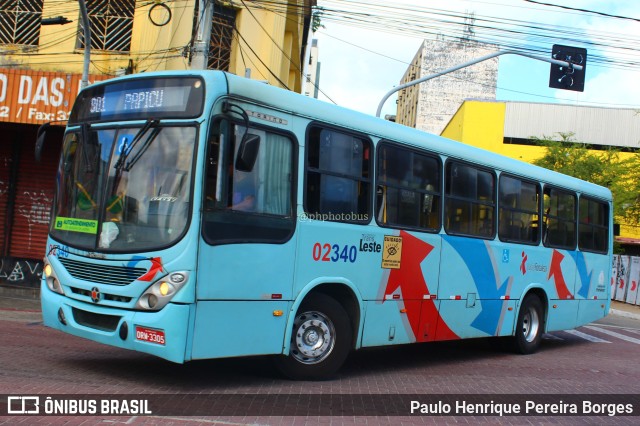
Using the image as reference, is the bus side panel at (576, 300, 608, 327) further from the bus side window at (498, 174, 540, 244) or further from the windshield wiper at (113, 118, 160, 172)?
the windshield wiper at (113, 118, 160, 172)

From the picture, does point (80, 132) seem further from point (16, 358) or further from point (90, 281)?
point (16, 358)

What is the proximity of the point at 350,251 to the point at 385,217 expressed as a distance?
0.78 meters

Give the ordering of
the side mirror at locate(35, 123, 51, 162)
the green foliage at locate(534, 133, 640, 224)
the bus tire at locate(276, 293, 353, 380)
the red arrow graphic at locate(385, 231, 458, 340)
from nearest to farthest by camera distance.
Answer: the bus tire at locate(276, 293, 353, 380) < the side mirror at locate(35, 123, 51, 162) < the red arrow graphic at locate(385, 231, 458, 340) < the green foliage at locate(534, 133, 640, 224)

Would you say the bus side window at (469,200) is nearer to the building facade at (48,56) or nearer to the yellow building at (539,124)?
the building facade at (48,56)

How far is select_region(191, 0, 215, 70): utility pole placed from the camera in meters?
11.8

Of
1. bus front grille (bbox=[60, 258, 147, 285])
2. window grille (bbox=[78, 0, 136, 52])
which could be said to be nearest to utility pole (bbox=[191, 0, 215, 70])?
window grille (bbox=[78, 0, 136, 52])

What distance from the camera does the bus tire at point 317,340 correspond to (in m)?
7.18

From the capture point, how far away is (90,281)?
658 centimetres

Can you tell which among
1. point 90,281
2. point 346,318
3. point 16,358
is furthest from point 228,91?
point 16,358

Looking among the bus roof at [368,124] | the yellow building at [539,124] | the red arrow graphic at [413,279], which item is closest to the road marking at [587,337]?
the bus roof at [368,124]

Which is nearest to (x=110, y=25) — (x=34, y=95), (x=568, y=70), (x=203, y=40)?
(x=34, y=95)

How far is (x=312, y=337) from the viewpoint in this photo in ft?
24.0

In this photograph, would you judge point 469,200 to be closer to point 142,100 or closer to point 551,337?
point 142,100

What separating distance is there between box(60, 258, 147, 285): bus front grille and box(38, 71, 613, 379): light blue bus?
0.02m
